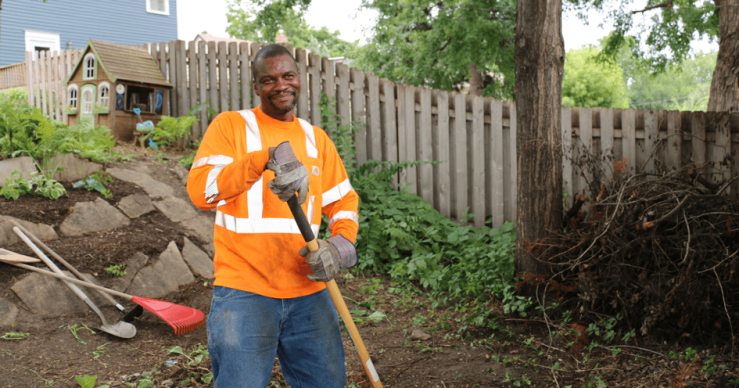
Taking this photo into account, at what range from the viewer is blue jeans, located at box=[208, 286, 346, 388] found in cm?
207

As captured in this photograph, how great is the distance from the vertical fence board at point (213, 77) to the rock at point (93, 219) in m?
3.23

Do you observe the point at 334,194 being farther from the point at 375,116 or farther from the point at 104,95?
the point at 104,95

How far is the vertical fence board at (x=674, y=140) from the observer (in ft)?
17.0

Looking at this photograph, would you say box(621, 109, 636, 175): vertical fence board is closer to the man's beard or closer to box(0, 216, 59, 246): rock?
the man's beard

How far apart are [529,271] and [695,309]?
1221 millimetres

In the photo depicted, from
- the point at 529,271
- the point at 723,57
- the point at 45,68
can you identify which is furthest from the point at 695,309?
the point at 45,68

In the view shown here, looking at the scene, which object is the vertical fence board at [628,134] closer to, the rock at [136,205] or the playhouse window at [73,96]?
the rock at [136,205]

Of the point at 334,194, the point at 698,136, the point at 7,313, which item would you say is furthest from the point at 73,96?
the point at 698,136

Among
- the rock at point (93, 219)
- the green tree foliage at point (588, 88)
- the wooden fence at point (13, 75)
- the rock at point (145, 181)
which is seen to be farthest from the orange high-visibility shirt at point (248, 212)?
the green tree foliage at point (588, 88)

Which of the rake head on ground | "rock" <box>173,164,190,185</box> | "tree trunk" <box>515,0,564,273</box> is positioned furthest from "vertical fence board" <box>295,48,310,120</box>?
the rake head on ground

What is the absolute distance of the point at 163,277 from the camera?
459 cm

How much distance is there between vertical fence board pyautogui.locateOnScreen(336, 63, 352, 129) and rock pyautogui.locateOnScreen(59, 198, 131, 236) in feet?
10.3

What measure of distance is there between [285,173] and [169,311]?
247 cm

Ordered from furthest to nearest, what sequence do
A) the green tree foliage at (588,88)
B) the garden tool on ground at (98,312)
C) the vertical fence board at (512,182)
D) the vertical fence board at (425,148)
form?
the green tree foliage at (588,88), the vertical fence board at (425,148), the vertical fence board at (512,182), the garden tool on ground at (98,312)
